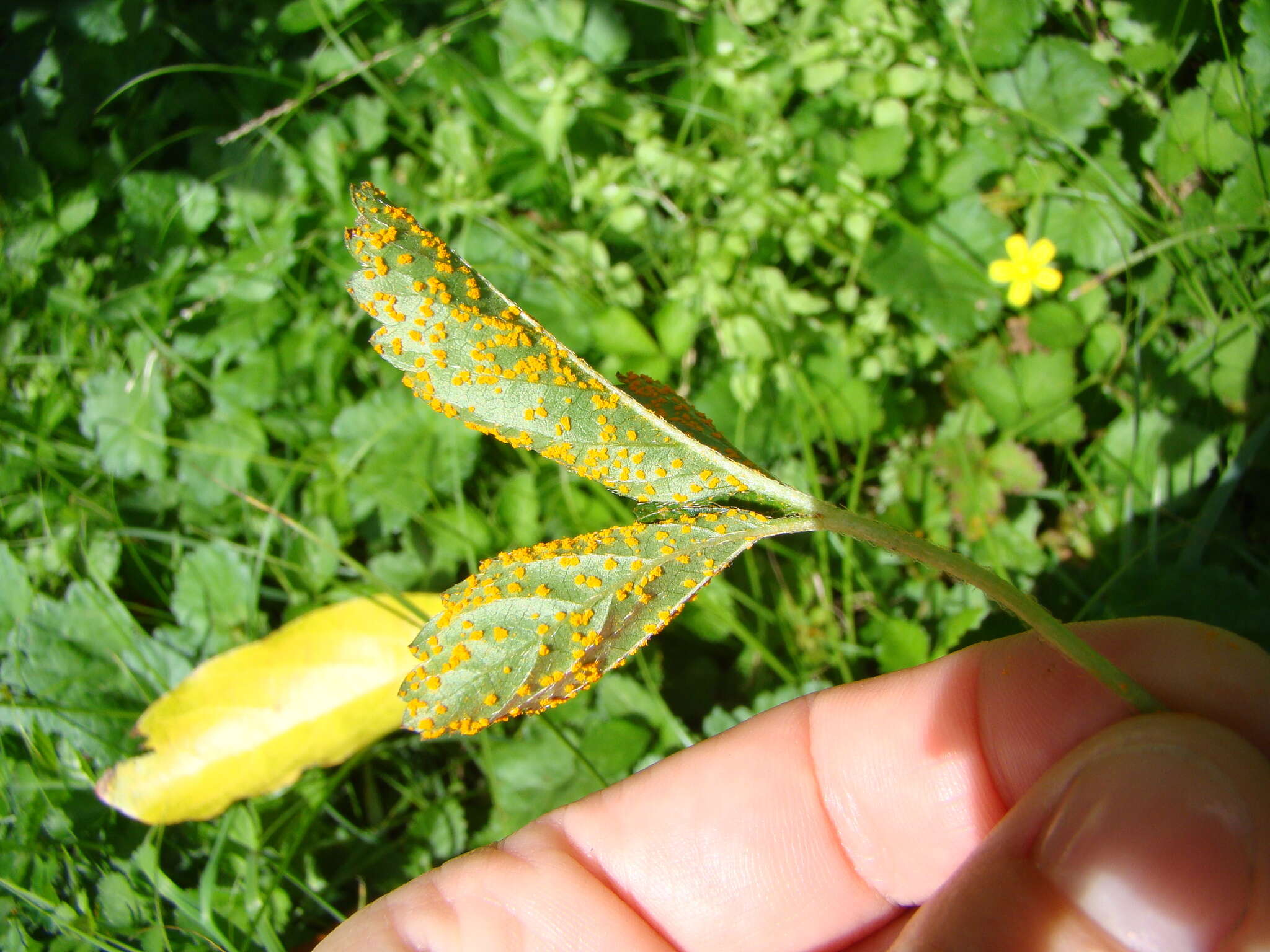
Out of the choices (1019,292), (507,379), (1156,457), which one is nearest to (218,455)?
(507,379)

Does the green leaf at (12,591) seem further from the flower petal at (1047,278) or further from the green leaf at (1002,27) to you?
the green leaf at (1002,27)

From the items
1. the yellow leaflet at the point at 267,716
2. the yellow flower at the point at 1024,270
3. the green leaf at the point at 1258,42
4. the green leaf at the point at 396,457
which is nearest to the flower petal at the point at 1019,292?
the yellow flower at the point at 1024,270

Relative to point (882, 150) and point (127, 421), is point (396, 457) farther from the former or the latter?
point (882, 150)

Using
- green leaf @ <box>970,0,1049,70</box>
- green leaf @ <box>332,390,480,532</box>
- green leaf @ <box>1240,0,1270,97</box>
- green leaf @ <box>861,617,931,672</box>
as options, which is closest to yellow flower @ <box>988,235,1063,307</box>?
green leaf @ <box>970,0,1049,70</box>

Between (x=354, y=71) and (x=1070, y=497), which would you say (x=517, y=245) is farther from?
(x=1070, y=497)

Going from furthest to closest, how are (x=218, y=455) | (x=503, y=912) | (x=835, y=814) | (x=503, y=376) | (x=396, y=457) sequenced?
(x=218, y=455) → (x=396, y=457) → (x=835, y=814) → (x=503, y=912) → (x=503, y=376)
